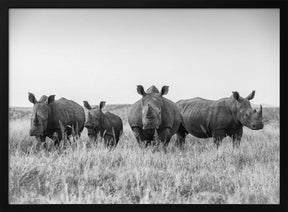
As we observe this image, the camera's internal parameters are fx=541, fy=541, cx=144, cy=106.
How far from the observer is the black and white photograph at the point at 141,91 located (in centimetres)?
580

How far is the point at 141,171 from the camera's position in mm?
5852

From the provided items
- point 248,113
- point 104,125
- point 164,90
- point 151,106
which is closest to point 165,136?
point 151,106

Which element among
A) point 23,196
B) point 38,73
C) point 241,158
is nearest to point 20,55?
point 38,73

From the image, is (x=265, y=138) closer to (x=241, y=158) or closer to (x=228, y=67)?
(x=241, y=158)

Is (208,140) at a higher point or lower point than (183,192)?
higher

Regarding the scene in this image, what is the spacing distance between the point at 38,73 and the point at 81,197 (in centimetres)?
143

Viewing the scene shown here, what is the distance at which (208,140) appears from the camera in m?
6.22

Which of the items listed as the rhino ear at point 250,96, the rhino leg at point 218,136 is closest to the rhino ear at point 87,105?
the rhino leg at point 218,136

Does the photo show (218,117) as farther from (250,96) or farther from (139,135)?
(139,135)

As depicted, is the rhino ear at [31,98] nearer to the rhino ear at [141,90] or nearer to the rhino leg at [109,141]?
the rhino leg at [109,141]

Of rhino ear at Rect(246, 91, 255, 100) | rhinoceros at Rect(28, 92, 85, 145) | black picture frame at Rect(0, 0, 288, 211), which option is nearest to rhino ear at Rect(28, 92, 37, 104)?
rhinoceros at Rect(28, 92, 85, 145)

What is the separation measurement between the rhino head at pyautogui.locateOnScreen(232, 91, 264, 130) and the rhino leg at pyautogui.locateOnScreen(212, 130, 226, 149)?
0.26 meters

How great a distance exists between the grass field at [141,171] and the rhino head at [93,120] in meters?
0.20

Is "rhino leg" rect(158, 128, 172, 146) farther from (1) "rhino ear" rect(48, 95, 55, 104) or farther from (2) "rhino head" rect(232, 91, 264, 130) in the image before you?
(1) "rhino ear" rect(48, 95, 55, 104)
